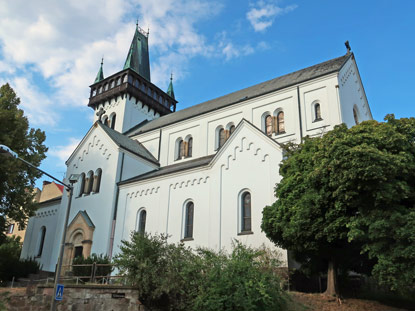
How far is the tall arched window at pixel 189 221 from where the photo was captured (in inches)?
987

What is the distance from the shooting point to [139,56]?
49.8m

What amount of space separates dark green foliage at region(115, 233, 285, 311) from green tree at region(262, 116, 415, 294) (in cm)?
241

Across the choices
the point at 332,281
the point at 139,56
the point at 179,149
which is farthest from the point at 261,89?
the point at 139,56

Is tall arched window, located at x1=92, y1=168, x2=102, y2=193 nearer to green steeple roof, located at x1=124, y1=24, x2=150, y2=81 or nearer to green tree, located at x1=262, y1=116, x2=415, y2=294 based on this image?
green tree, located at x1=262, y1=116, x2=415, y2=294

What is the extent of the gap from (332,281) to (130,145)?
869 inches

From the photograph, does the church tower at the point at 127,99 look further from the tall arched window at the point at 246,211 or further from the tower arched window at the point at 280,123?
the tall arched window at the point at 246,211

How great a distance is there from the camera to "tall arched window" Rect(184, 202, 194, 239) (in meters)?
25.1

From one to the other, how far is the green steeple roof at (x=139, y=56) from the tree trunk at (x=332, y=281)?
37128 mm

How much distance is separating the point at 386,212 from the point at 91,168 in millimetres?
25267

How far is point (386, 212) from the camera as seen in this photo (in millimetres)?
14047

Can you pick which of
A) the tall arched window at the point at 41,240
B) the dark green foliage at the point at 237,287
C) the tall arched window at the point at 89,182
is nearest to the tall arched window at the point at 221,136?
the tall arched window at the point at 89,182

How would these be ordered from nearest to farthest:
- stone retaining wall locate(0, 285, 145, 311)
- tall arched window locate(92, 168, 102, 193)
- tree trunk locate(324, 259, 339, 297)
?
1. stone retaining wall locate(0, 285, 145, 311)
2. tree trunk locate(324, 259, 339, 297)
3. tall arched window locate(92, 168, 102, 193)

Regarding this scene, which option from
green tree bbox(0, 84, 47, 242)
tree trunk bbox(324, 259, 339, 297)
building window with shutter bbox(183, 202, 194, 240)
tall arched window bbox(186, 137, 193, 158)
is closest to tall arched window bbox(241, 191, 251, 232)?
building window with shutter bbox(183, 202, 194, 240)

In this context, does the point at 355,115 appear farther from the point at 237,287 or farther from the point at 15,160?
the point at 15,160
